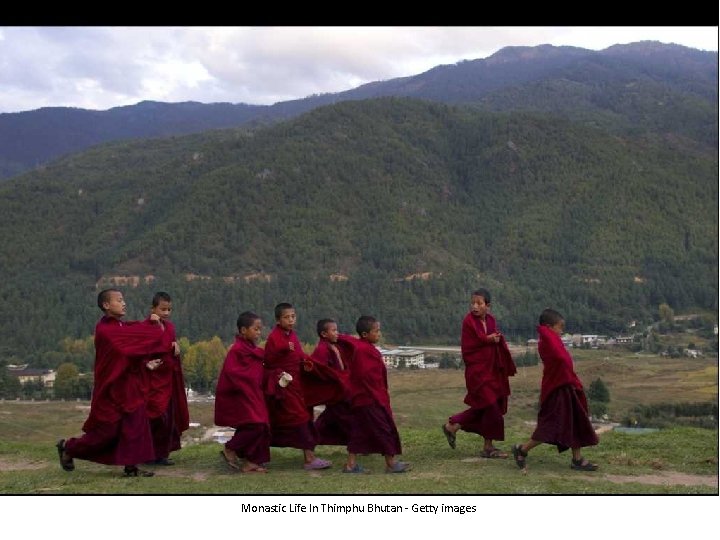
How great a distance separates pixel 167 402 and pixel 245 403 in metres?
0.98

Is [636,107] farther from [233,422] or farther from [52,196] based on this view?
[233,422]

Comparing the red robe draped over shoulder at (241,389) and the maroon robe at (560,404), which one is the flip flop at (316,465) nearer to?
the red robe draped over shoulder at (241,389)

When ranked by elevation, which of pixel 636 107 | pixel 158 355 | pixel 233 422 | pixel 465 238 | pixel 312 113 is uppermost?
pixel 636 107

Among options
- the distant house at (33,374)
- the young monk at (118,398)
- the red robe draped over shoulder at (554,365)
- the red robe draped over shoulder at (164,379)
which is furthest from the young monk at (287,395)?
the distant house at (33,374)

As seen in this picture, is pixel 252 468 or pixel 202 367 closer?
pixel 252 468

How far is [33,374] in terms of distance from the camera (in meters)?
54.4

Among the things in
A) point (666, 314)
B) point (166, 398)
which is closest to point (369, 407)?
point (166, 398)

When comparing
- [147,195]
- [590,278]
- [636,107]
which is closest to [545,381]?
[590,278]

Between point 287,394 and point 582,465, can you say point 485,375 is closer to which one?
point 582,465

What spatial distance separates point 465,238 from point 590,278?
19.7 meters

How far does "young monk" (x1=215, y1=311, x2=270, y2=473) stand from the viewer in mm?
8227

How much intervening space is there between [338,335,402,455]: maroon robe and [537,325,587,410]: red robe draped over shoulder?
1662mm

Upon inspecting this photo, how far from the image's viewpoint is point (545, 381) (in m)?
8.23

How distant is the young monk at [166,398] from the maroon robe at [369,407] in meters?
1.98
